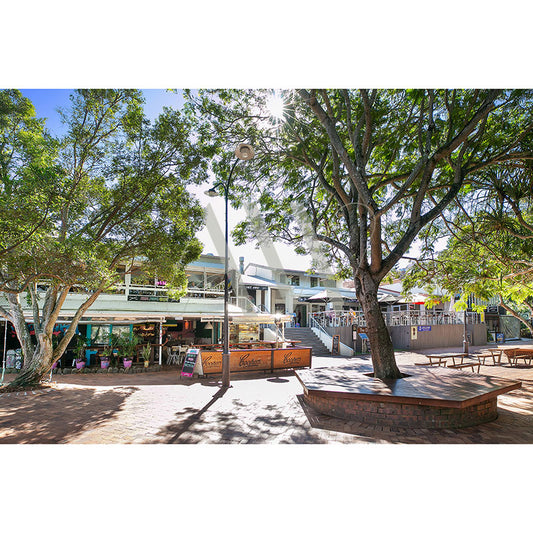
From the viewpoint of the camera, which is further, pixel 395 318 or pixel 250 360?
pixel 395 318

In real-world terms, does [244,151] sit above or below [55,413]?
above

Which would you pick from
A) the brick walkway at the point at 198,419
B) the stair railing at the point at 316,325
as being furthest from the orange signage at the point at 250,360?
the stair railing at the point at 316,325

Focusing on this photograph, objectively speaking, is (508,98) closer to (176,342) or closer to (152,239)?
(152,239)

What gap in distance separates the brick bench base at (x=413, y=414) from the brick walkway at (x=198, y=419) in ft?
0.51

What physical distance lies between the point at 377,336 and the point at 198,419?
13.7 feet

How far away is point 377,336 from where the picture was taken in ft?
22.5

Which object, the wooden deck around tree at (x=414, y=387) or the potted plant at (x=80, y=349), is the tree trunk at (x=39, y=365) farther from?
the wooden deck around tree at (x=414, y=387)

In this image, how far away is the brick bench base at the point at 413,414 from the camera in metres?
5.23

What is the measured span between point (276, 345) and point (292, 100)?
34.1 feet

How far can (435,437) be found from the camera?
15.9 feet

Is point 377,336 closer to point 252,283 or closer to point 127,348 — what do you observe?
point 127,348

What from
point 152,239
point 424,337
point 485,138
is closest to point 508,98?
point 485,138

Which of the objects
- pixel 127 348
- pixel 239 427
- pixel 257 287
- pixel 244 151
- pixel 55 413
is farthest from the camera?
pixel 257 287

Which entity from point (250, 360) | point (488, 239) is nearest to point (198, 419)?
point (250, 360)
